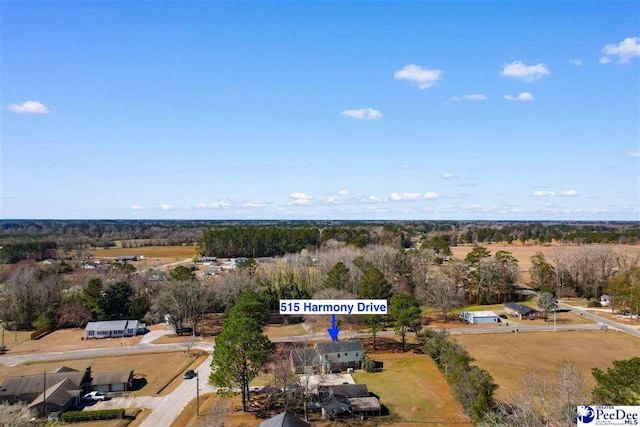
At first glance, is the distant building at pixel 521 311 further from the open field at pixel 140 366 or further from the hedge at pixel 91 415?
the hedge at pixel 91 415

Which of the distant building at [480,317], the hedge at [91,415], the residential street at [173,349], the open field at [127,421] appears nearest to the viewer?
the open field at [127,421]

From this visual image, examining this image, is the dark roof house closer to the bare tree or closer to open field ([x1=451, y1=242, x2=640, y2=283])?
the bare tree

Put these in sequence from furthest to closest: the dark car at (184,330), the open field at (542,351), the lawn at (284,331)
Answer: the dark car at (184,330)
the lawn at (284,331)
the open field at (542,351)

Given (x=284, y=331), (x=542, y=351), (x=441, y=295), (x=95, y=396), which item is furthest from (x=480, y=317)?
(x=95, y=396)

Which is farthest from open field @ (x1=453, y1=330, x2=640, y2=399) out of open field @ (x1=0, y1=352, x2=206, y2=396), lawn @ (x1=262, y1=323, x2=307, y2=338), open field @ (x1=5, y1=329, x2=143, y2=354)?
open field @ (x1=5, y1=329, x2=143, y2=354)

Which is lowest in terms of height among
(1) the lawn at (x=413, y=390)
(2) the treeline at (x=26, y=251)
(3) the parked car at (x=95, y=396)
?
(3) the parked car at (x=95, y=396)

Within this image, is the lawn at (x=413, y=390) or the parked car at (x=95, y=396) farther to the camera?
the parked car at (x=95, y=396)

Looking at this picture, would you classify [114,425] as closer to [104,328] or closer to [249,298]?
[249,298]

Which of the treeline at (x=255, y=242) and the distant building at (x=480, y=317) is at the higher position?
the treeline at (x=255, y=242)

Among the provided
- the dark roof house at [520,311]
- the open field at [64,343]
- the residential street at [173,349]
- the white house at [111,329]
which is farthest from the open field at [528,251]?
the open field at [64,343]
